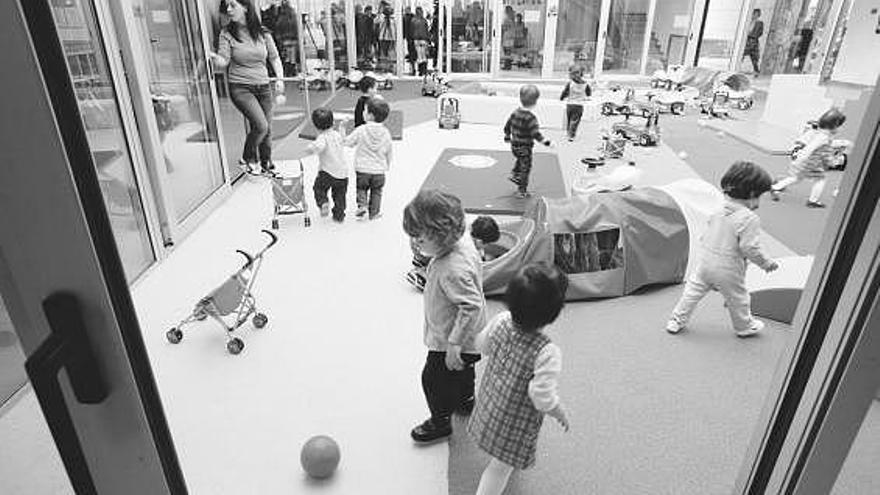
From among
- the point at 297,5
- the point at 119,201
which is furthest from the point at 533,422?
the point at 297,5

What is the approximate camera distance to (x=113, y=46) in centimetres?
364

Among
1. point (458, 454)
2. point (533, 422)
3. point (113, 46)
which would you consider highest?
point (113, 46)

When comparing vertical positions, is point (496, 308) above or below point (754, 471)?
below

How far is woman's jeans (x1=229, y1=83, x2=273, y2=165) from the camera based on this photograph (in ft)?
18.8

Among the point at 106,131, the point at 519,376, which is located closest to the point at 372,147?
the point at 106,131

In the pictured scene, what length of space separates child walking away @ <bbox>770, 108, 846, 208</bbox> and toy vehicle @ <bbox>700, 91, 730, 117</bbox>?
4.57 m

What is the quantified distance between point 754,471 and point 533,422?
88cm

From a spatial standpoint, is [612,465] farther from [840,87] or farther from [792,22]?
[792,22]

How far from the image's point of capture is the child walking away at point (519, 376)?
1764mm

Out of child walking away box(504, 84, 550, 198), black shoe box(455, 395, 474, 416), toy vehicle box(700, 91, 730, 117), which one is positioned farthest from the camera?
toy vehicle box(700, 91, 730, 117)

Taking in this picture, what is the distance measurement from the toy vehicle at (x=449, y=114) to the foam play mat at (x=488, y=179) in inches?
57.0

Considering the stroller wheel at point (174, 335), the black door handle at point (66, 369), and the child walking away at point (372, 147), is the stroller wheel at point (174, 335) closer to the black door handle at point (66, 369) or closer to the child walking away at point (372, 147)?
the child walking away at point (372, 147)

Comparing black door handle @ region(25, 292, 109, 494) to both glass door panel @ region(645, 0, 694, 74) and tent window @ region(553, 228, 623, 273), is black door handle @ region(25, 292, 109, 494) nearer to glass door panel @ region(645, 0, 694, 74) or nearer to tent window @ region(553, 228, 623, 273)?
tent window @ region(553, 228, 623, 273)

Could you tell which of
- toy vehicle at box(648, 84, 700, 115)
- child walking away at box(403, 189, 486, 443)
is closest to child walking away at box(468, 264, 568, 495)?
child walking away at box(403, 189, 486, 443)
